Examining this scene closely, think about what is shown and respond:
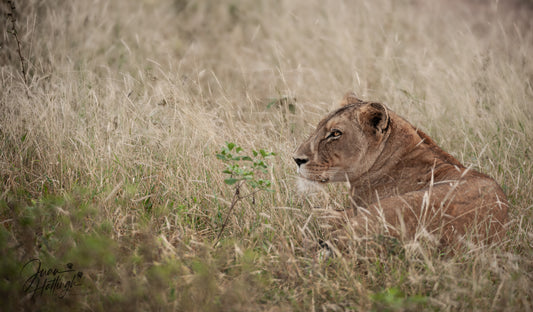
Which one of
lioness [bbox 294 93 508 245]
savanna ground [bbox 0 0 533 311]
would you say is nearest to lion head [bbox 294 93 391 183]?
lioness [bbox 294 93 508 245]

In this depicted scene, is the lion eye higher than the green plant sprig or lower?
higher

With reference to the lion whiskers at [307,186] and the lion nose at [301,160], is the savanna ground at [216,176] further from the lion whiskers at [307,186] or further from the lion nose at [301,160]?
the lion nose at [301,160]

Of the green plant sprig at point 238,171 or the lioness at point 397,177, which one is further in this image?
the green plant sprig at point 238,171

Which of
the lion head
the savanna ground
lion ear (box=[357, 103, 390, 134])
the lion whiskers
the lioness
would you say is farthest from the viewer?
the lion whiskers

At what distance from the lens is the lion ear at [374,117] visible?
3.96m

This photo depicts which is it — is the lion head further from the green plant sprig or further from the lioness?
the green plant sprig

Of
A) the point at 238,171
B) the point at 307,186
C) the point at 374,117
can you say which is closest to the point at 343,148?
the point at 374,117

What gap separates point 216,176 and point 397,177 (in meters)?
1.71

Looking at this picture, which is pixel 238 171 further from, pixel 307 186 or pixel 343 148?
pixel 343 148

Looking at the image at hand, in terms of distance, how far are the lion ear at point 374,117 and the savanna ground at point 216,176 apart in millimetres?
828

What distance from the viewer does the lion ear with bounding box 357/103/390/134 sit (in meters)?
3.96

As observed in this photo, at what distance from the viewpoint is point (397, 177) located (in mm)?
4059

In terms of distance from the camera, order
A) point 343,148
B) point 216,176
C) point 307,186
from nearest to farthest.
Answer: point 343,148 < point 307,186 < point 216,176

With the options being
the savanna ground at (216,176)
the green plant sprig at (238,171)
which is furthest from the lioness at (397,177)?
the green plant sprig at (238,171)
